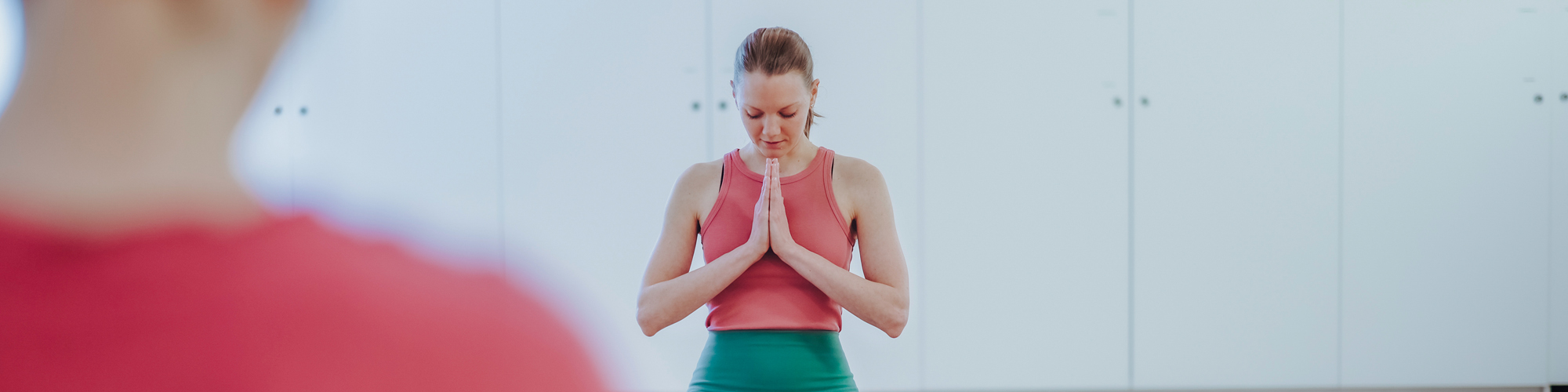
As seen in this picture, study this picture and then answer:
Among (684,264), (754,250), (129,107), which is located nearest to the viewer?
(754,250)

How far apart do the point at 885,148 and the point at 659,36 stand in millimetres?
782

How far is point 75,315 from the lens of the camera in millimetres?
2559

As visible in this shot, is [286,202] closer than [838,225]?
No

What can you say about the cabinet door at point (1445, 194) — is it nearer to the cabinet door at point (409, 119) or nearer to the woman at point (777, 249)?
the woman at point (777, 249)

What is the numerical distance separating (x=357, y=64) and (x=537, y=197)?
684 mm

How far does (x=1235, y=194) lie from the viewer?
2.59 metres

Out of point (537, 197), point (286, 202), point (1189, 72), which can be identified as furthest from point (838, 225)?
point (286, 202)

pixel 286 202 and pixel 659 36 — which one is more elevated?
pixel 659 36

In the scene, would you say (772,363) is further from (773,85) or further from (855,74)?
(855,74)

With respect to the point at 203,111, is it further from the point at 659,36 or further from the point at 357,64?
the point at 659,36

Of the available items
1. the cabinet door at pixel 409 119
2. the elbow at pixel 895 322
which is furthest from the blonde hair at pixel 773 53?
the cabinet door at pixel 409 119

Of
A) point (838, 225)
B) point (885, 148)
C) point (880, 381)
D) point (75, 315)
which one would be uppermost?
point (885, 148)

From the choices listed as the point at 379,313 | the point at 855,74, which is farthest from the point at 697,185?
the point at 379,313

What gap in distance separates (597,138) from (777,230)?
1.68m
